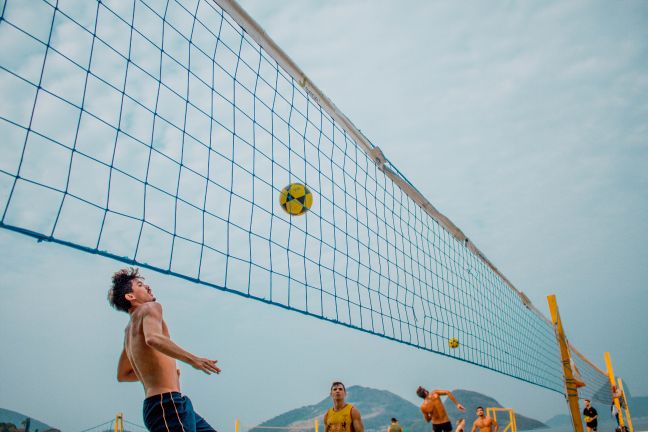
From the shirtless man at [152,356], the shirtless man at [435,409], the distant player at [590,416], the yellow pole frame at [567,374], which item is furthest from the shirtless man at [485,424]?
the shirtless man at [152,356]

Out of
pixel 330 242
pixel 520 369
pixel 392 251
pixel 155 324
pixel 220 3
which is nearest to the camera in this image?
pixel 155 324

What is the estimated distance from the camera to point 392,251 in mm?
6695

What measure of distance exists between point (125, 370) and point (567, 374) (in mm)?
7562

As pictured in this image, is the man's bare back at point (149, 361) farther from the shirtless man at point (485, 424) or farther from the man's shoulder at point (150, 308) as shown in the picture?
the shirtless man at point (485, 424)

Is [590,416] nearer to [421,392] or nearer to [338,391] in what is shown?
[421,392]

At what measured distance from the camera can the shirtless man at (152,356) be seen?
7.32 ft

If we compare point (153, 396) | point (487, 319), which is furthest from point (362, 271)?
point (487, 319)

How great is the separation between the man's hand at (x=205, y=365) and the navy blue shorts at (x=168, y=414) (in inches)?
17.7

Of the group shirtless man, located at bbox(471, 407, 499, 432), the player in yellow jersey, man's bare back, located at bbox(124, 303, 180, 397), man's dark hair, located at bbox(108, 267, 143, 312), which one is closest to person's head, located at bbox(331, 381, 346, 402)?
the player in yellow jersey

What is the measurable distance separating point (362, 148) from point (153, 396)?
13.3ft

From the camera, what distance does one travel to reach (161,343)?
2.09 m

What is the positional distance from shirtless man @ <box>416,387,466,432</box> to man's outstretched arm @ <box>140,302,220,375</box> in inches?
245

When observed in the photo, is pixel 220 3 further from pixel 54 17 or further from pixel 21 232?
pixel 21 232

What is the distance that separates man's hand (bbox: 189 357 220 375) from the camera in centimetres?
196
